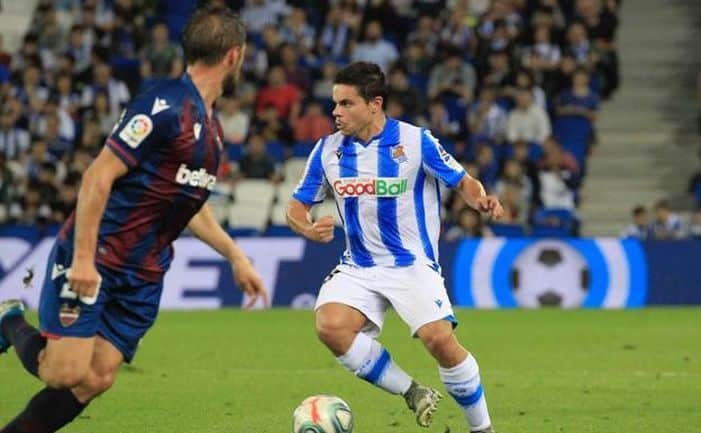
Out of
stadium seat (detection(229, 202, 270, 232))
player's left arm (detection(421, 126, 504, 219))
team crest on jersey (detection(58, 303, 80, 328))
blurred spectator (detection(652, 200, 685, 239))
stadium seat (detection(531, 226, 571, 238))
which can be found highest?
player's left arm (detection(421, 126, 504, 219))

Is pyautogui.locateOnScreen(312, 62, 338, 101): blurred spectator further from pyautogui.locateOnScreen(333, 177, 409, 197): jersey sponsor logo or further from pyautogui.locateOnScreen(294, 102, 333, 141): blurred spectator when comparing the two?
pyautogui.locateOnScreen(333, 177, 409, 197): jersey sponsor logo

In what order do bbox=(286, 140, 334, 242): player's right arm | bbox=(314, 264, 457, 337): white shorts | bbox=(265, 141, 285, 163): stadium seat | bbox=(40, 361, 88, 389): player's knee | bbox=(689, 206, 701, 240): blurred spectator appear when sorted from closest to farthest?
bbox=(40, 361, 88, 389): player's knee, bbox=(314, 264, 457, 337): white shorts, bbox=(286, 140, 334, 242): player's right arm, bbox=(689, 206, 701, 240): blurred spectator, bbox=(265, 141, 285, 163): stadium seat

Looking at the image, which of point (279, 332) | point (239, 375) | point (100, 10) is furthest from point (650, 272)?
point (100, 10)

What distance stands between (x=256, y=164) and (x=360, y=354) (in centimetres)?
1266

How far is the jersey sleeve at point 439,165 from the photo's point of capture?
8.62 metres

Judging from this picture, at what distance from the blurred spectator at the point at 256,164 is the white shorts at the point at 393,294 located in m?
12.3

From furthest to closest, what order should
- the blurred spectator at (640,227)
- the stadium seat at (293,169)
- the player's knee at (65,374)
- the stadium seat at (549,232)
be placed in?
the stadium seat at (293,169)
the blurred spectator at (640,227)
the stadium seat at (549,232)
the player's knee at (65,374)

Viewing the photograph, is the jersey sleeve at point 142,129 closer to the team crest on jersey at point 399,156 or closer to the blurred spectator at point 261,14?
the team crest on jersey at point 399,156

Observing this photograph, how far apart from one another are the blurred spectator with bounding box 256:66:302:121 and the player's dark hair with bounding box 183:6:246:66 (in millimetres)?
15195

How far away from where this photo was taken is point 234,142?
22031 mm

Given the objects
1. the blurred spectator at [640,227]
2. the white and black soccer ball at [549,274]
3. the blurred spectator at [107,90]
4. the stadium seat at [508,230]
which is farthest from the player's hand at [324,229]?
the blurred spectator at [107,90]

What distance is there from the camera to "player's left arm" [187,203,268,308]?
717 cm

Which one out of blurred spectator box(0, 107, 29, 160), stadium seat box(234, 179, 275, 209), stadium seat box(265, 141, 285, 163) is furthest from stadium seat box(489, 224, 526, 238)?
blurred spectator box(0, 107, 29, 160)

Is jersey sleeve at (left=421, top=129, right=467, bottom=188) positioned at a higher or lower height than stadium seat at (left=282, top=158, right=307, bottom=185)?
higher
